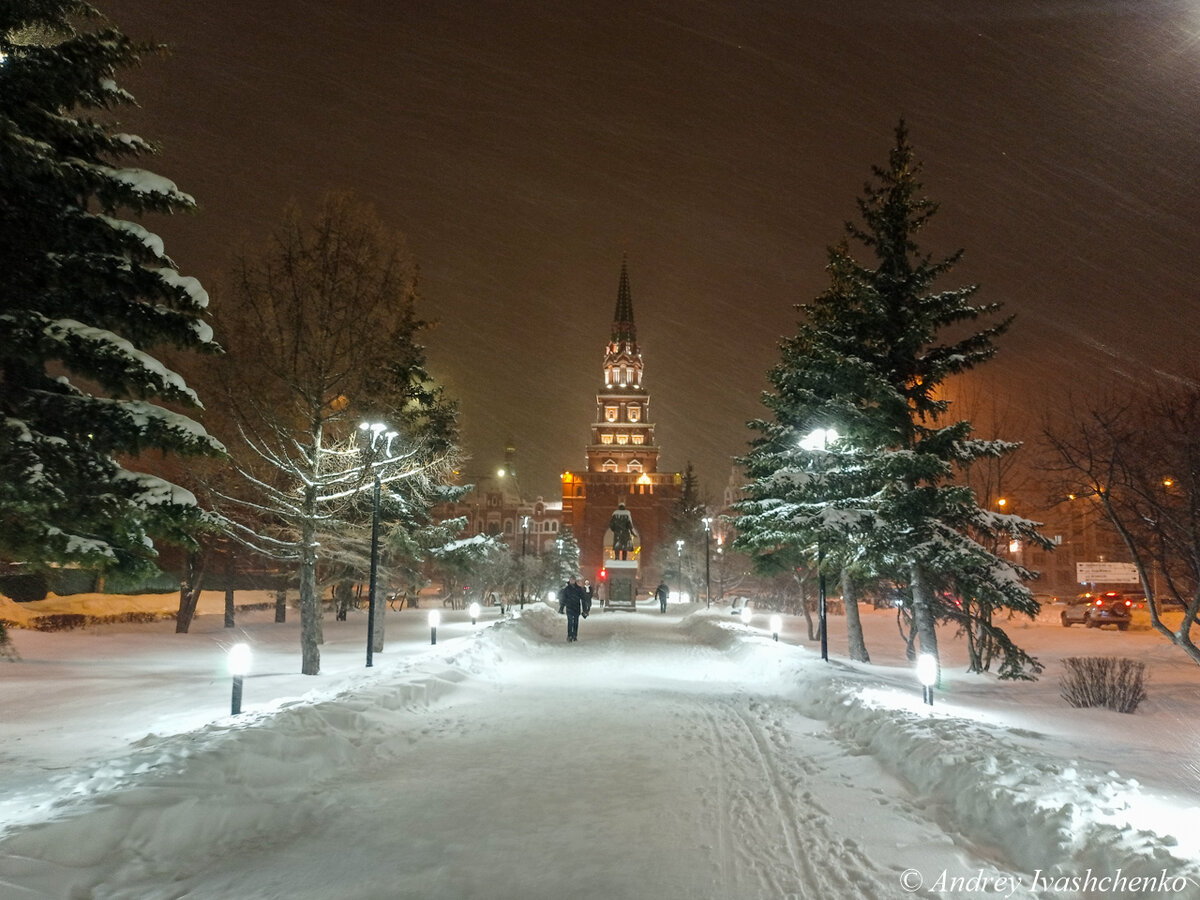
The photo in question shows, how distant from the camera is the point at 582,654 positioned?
2077 centimetres

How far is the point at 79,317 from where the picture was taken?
7.52m

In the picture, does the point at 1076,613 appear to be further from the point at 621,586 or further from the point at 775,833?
the point at 775,833

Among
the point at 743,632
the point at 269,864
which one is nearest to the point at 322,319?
the point at 269,864

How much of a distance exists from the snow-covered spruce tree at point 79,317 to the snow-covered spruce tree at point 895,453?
12.4 metres

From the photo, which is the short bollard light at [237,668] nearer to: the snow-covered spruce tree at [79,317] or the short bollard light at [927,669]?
the snow-covered spruce tree at [79,317]

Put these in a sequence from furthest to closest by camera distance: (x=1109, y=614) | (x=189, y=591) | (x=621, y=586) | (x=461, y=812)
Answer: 1. (x=621, y=586)
2. (x=1109, y=614)
3. (x=189, y=591)
4. (x=461, y=812)

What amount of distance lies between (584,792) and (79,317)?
21.9ft

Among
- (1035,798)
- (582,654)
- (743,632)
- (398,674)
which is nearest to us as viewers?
(1035,798)

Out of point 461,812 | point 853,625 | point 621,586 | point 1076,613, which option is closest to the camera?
point 461,812

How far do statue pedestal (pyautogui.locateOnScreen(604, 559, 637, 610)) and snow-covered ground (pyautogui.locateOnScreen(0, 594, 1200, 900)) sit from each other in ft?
111

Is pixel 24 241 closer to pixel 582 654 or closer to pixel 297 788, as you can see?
pixel 297 788

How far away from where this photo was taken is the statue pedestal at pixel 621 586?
4747 centimetres

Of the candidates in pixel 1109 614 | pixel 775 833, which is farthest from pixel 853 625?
pixel 1109 614

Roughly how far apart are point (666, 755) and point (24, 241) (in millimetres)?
8328
